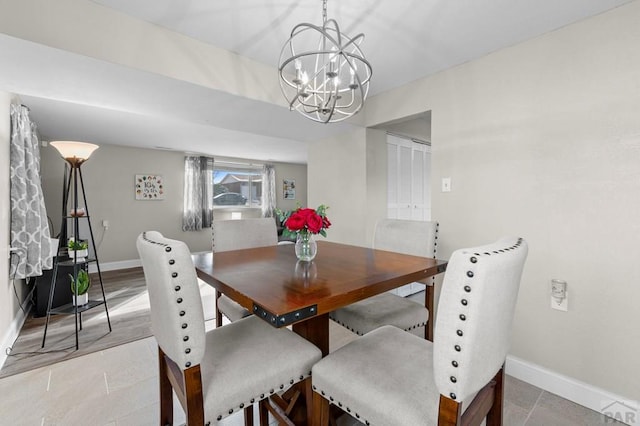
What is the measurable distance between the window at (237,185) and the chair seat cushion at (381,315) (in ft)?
17.2

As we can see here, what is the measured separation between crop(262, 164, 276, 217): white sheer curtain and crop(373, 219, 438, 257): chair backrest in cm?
494

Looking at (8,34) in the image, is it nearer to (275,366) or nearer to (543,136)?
(275,366)

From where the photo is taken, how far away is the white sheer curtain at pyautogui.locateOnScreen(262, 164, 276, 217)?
22.6 ft

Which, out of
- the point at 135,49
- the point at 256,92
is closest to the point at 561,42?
the point at 256,92

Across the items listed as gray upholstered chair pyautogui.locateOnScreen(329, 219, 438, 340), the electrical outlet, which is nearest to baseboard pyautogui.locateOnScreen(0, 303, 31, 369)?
gray upholstered chair pyautogui.locateOnScreen(329, 219, 438, 340)

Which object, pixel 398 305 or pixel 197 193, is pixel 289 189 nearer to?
pixel 197 193

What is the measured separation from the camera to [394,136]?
10.8ft

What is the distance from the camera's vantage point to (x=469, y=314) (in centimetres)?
74

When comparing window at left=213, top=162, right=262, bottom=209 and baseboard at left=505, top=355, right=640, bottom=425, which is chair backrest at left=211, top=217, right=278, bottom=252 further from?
window at left=213, top=162, right=262, bottom=209

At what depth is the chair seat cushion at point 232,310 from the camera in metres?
1.74

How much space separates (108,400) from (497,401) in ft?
6.64

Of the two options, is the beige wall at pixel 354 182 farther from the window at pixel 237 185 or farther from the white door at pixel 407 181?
the window at pixel 237 185

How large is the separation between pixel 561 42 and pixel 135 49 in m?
2.56

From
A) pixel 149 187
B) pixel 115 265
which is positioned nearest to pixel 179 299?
pixel 115 265
